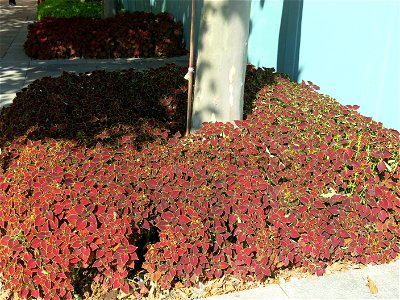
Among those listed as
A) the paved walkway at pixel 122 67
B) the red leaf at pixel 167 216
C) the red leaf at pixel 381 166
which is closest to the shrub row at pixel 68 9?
the paved walkway at pixel 122 67

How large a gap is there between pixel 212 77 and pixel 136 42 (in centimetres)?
612

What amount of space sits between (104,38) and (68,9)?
13.0 feet

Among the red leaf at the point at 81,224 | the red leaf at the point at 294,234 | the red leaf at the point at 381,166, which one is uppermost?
the red leaf at the point at 381,166

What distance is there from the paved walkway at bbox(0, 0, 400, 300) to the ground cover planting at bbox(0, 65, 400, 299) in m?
0.12

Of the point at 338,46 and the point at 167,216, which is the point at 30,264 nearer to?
the point at 167,216

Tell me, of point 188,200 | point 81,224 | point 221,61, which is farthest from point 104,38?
point 81,224

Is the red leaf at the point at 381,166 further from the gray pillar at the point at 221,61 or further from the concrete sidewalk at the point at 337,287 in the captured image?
the gray pillar at the point at 221,61

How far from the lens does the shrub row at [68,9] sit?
13.1m

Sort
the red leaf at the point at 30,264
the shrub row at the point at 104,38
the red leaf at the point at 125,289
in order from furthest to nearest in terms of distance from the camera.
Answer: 1. the shrub row at the point at 104,38
2. the red leaf at the point at 125,289
3. the red leaf at the point at 30,264

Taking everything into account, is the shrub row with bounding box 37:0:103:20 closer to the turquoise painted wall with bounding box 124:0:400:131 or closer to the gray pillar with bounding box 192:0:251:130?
the turquoise painted wall with bounding box 124:0:400:131

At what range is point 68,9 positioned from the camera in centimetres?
1354

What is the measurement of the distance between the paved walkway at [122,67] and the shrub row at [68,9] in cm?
81

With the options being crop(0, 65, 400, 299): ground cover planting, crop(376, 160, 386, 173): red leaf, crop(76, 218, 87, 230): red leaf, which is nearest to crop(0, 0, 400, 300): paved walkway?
crop(0, 65, 400, 299): ground cover planting

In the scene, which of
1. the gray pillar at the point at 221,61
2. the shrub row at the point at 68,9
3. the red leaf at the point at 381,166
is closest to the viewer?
the red leaf at the point at 381,166
